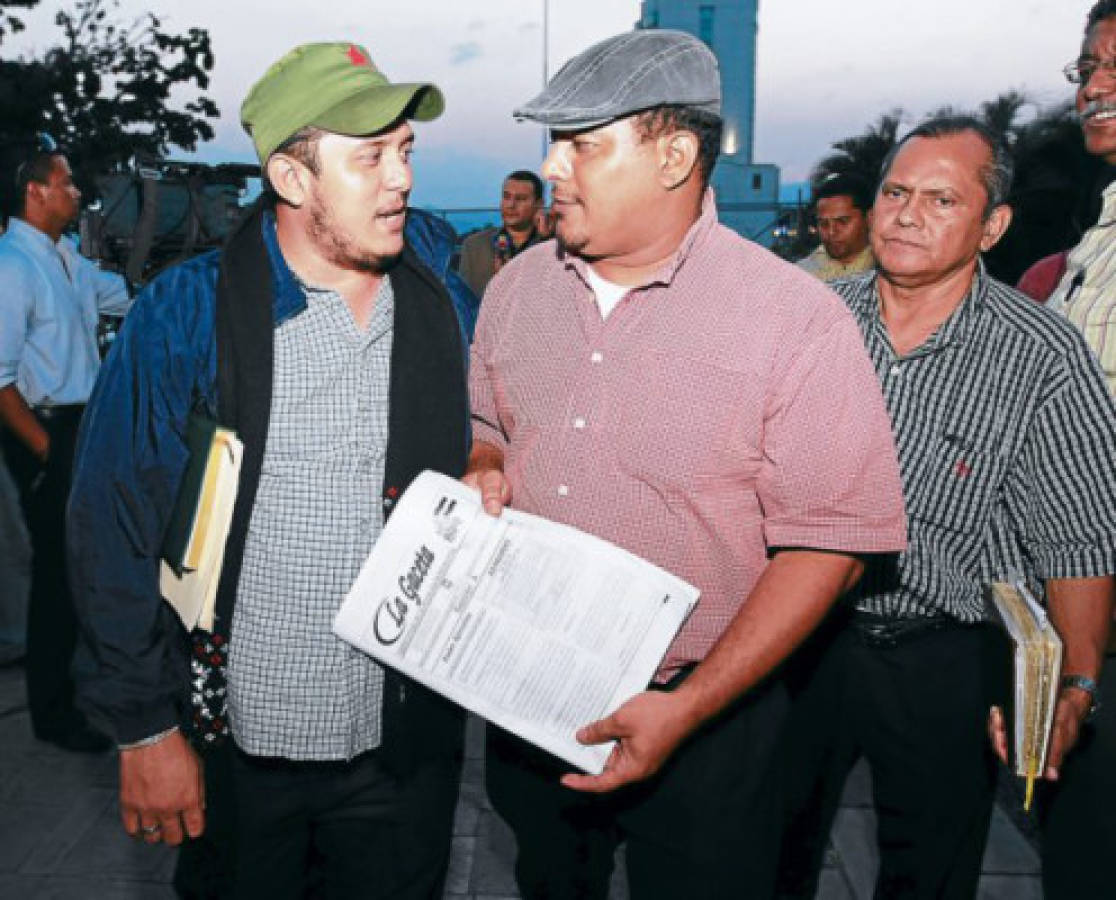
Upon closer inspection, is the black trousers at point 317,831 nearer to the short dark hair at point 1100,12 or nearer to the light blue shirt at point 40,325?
the light blue shirt at point 40,325

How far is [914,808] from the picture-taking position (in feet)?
7.09

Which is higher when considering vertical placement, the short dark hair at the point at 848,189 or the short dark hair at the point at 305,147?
the short dark hair at the point at 848,189

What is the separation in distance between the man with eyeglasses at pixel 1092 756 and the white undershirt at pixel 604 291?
3.95 ft

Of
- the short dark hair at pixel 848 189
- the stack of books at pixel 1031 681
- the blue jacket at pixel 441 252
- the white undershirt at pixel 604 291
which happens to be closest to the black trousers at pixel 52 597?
the blue jacket at pixel 441 252

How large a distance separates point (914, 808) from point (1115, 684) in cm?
55

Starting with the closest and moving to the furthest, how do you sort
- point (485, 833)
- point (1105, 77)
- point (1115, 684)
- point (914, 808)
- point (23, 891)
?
point (1115, 684) → point (914, 808) → point (1105, 77) → point (23, 891) → point (485, 833)

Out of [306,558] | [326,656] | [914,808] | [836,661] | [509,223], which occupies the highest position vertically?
[509,223]

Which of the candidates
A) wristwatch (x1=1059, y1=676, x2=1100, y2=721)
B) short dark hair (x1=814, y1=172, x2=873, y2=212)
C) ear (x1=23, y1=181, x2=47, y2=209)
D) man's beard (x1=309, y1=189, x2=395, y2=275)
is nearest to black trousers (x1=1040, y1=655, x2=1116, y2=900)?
wristwatch (x1=1059, y1=676, x2=1100, y2=721)

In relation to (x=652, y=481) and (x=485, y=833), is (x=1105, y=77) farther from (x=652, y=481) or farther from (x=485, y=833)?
(x=485, y=833)

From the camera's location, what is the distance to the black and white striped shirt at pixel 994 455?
188cm

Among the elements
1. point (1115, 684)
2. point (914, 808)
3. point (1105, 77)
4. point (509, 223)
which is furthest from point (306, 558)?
point (509, 223)

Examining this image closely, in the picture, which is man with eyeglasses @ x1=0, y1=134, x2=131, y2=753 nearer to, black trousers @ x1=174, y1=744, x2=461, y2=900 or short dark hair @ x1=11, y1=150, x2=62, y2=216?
short dark hair @ x1=11, y1=150, x2=62, y2=216

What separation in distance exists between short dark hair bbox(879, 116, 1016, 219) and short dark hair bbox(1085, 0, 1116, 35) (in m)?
0.50

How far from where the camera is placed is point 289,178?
1713mm
